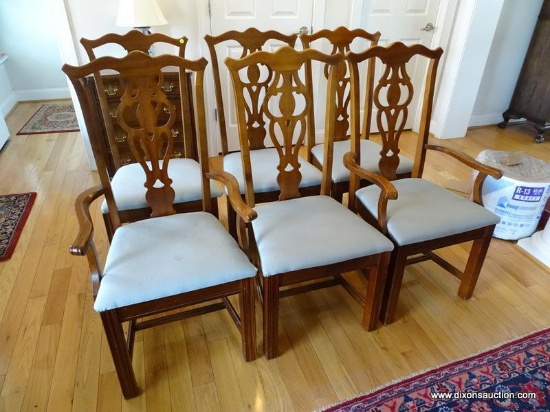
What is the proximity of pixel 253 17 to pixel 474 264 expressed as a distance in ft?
7.32

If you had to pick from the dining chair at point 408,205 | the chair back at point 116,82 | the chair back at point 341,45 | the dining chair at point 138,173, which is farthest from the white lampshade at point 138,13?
the dining chair at point 408,205

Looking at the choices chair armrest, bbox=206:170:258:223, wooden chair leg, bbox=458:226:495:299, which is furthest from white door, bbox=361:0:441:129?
chair armrest, bbox=206:170:258:223

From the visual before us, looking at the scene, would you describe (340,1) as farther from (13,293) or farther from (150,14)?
A: (13,293)

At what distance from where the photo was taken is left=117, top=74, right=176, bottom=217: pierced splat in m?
1.28

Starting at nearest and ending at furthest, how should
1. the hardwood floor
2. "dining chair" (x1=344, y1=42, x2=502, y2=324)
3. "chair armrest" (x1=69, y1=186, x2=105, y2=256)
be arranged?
"chair armrest" (x1=69, y1=186, x2=105, y2=256) < the hardwood floor < "dining chair" (x1=344, y1=42, x2=502, y2=324)

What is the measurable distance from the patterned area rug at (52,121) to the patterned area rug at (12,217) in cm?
136

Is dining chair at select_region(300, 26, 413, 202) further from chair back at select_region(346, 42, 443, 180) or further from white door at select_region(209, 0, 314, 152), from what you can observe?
white door at select_region(209, 0, 314, 152)

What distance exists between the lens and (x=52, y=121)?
3834mm

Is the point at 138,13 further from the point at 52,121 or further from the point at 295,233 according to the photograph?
the point at 52,121

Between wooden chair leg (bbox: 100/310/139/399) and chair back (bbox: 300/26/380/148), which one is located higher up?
chair back (bbox: 300/26/380/148)

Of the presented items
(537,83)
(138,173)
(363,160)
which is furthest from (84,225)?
(537,83)

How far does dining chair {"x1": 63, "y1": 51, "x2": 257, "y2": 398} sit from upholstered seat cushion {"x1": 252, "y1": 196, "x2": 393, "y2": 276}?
0.33 ft

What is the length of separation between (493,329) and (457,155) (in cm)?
75

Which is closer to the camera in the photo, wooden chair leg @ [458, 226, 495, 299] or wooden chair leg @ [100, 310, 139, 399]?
wooden chair leg @ [100, 310, 139, 399]
